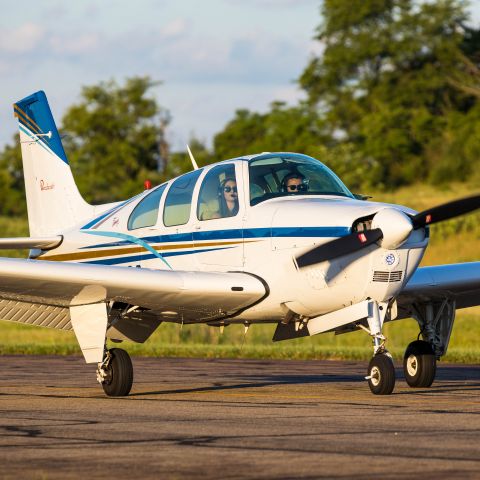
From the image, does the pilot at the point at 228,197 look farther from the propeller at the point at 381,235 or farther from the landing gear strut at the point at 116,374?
the landing gear strut at the point at 116,374

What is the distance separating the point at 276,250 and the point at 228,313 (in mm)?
1171

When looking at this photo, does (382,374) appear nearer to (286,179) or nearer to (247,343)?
(286,179)

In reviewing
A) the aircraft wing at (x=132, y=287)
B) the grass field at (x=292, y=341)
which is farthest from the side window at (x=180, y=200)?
the grass field at (x=292, y=341)

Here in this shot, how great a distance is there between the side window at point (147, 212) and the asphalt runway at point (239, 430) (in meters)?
2.01

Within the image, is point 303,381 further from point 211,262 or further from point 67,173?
point 67,173

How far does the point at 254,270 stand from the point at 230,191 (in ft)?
3.09

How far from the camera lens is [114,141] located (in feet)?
250

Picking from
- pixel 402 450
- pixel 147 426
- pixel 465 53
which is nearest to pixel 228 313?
pixel 147 426

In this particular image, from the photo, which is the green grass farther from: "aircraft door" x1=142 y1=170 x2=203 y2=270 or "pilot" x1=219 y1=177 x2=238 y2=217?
"pilot" x1=219 y1=177 x2=238 y2=217

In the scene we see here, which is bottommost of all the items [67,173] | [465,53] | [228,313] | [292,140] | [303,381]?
[303,381]

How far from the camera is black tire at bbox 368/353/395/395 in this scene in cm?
1199

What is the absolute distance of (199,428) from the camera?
923 centimetres

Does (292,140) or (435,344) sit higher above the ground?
(292,140)

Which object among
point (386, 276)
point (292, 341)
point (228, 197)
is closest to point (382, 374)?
point (386, 276)
